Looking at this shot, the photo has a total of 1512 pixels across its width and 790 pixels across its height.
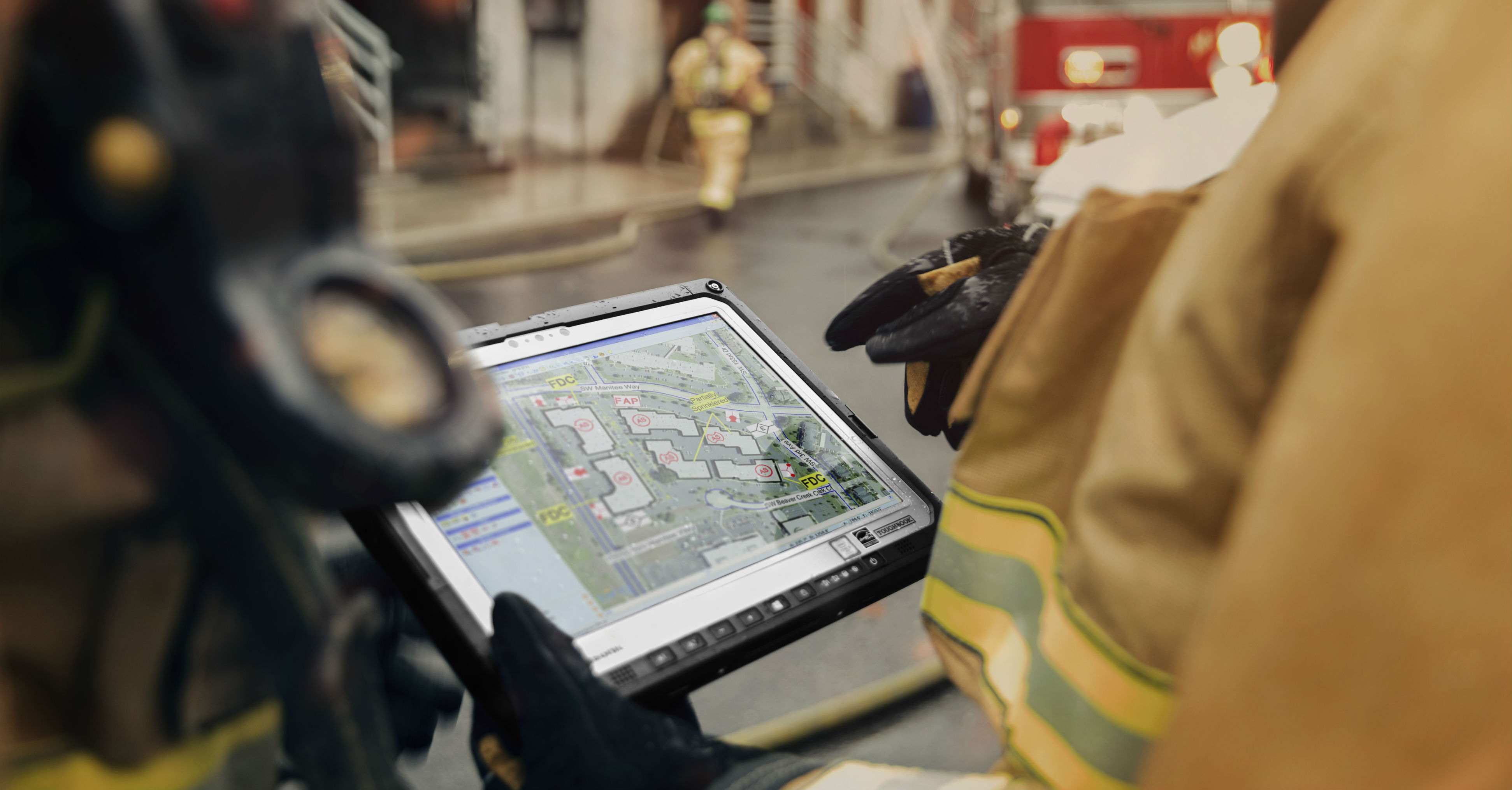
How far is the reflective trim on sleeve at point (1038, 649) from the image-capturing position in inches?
25.5

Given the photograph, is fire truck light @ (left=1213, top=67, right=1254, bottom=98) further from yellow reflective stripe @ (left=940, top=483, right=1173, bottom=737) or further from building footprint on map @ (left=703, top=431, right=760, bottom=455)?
building footprint on map @ (left=703, top=431, right=760, bottom=455)

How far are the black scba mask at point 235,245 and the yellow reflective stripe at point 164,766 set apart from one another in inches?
7.8

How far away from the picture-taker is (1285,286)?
58cm

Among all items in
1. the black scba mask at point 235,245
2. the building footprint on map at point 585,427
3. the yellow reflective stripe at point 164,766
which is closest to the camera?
the black scba mask at point 235,245

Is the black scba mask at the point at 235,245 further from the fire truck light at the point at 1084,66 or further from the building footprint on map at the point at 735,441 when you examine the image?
the fire truck light at the point at 1084,66

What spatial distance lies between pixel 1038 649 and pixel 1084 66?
15.5 ft

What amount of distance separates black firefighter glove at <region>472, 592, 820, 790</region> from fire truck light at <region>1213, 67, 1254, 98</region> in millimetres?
683

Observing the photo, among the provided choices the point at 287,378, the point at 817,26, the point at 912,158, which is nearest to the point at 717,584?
the point at 287,378

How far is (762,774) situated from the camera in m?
0.80

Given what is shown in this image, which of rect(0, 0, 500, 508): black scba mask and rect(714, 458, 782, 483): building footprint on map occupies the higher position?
rect(0, 0, 500, 508): black scba mask

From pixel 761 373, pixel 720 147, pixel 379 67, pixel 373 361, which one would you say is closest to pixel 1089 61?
pixel 720 147

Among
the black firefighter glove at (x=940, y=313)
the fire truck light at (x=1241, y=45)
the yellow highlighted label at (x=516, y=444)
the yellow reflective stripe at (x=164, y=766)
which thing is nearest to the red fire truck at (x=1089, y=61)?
the fire truck light at (x=1241, y=45)

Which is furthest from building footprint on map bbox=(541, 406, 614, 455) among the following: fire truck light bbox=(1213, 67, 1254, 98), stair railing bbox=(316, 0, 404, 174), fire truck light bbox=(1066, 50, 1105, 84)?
stair railing bbox=(316, 0, 404, 174)

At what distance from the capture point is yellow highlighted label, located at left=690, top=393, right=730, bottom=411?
1088 millimetres
